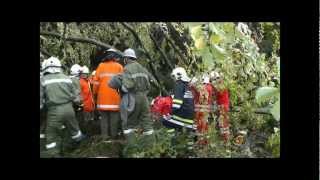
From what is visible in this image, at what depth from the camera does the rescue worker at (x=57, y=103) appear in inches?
251

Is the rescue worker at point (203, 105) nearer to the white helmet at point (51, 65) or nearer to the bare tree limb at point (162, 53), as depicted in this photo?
the bare tree limb at point (162, 53)

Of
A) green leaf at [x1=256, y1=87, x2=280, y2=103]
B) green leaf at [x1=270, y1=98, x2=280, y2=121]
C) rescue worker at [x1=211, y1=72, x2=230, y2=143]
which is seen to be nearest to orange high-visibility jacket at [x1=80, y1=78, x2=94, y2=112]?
rescue worker at [x1=211, y1=72, x2=230, y2=143]

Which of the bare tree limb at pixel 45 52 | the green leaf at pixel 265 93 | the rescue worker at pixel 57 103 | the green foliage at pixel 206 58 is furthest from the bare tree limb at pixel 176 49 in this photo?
the bare tree limb at pixel 45 52

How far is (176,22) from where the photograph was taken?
6.45 meters

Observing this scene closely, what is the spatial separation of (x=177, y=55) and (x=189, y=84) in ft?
1.06

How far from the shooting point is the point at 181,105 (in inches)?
253

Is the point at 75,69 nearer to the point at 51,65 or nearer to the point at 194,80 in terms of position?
the point at 51,65

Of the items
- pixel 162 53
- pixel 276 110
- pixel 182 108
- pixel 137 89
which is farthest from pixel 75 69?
pixel 276 110

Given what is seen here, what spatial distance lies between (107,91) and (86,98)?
23cm

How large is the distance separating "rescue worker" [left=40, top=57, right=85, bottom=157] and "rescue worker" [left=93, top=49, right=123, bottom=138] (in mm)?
234

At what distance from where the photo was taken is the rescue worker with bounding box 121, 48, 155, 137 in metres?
6.41
